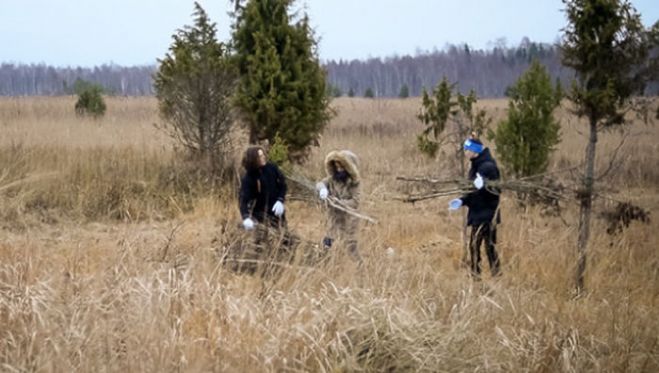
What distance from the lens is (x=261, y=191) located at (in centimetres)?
693

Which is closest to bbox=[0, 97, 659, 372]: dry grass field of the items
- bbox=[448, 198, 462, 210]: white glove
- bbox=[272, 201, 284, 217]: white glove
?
bbox=[448, 198, 462, 210]: white glove

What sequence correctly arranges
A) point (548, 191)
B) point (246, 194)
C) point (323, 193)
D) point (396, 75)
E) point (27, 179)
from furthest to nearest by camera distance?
point (396, 75)
point (27, 179)
point (246, 194)
point (323, 193)
point (548, 191)

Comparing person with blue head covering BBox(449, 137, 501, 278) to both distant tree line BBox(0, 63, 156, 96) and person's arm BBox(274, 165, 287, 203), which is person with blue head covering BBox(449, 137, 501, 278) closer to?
person's arm BBox(274, 165, 287, 203)

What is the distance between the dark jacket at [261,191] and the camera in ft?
22.5

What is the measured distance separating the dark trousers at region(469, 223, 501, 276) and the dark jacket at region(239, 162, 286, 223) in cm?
197

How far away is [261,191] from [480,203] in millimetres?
2198

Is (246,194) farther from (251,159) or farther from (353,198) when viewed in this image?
(353,198)

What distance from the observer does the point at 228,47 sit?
1199 cm

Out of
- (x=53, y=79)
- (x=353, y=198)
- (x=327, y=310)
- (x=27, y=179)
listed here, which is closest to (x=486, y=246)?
(x=353, y=198)

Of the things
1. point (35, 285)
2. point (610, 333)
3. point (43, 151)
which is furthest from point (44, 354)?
point (43, 151)

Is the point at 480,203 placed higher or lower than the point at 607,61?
lower

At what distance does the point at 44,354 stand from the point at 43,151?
8855 millimetres

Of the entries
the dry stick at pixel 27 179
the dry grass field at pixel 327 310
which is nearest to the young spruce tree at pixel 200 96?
the dry stick at pixel 27 179

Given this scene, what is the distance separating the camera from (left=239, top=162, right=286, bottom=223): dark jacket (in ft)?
22.5
